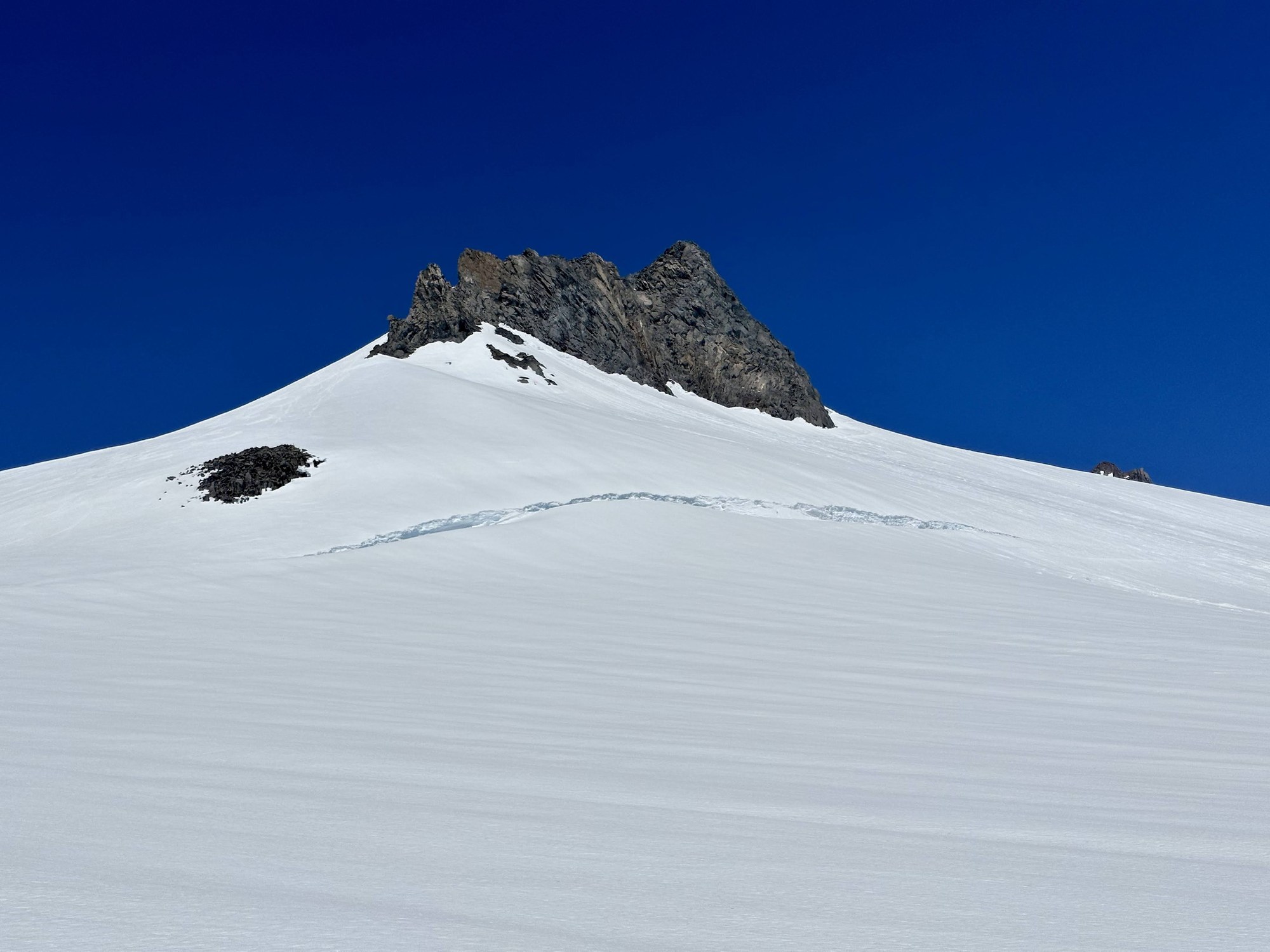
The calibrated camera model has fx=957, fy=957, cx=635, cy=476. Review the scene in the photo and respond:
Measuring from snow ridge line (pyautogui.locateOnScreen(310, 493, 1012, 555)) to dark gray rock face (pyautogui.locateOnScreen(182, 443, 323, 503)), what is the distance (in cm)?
347

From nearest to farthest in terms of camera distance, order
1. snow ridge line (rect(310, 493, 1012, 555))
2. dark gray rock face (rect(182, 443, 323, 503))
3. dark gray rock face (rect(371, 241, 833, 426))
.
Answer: snow ridge line (rect(310, 493, 1012, 555)), dark gray rock face (rect(182, 443, 323, 503)), dark gray rock face (rect(371, 241, 833, 426))

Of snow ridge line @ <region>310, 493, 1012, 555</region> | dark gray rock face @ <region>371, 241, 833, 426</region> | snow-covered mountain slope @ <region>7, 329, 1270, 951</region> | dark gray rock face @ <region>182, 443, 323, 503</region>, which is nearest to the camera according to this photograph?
snow-covered mountain slope @ <region>7, 329, 1270, 951</region>

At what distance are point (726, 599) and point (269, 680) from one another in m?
6.28

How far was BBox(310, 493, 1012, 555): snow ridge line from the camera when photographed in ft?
50.4

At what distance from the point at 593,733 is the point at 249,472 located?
46.9 ft

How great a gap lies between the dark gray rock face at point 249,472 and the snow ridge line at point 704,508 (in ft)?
11.4

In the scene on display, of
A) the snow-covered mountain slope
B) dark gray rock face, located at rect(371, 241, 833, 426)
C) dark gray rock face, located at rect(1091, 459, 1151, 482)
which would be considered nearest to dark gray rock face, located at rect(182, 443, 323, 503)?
the snow-covered mountain slope

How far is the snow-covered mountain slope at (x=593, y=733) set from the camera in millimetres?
2676

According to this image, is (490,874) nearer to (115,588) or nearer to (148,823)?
(148,823)

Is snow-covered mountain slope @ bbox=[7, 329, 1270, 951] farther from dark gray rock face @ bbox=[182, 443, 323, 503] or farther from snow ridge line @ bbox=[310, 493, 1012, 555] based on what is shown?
dark gray rock face @ bbox=[182, 443, 323, 503]

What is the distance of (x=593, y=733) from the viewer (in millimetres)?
5121

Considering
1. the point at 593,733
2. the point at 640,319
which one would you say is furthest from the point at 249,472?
the point at 640,319

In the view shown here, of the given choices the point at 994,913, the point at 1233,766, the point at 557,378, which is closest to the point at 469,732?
the point at 994,913

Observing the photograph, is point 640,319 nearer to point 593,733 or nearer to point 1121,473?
point 1121,473
